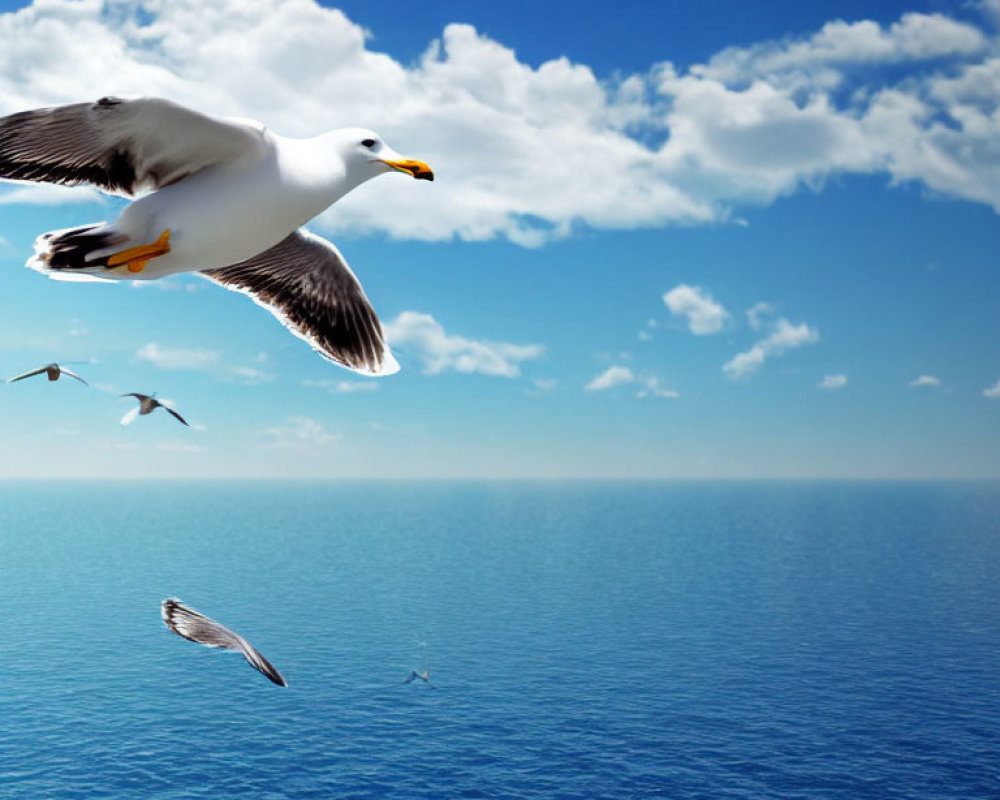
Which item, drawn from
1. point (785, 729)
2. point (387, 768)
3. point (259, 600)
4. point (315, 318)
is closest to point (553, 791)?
point (387, 768)

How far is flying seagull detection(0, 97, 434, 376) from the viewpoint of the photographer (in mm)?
5484

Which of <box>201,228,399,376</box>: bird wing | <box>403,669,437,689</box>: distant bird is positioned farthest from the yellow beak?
<box>403,669,437,689</box>: distant bird

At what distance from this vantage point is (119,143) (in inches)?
230

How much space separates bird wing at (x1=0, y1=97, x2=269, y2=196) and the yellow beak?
0.89 metres

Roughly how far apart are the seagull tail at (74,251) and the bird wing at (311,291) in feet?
3.40

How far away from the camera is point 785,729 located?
113 metres

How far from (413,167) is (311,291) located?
209 cm

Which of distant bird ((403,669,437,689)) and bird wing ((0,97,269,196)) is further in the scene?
distant bird ((403,669,437,689))

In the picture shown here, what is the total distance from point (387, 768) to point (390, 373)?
346 feet

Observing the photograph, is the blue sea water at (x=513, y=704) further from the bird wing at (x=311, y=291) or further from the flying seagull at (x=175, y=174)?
the flying seagull at (x=175, y=174)

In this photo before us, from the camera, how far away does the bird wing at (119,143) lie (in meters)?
5.46

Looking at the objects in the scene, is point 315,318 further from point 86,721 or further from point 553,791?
point 86,721

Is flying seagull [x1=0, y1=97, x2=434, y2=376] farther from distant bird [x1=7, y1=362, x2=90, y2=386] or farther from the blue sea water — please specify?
the blue sea water

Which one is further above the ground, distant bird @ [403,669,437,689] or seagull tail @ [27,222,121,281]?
seagull tail @ [27,222,121,281]
